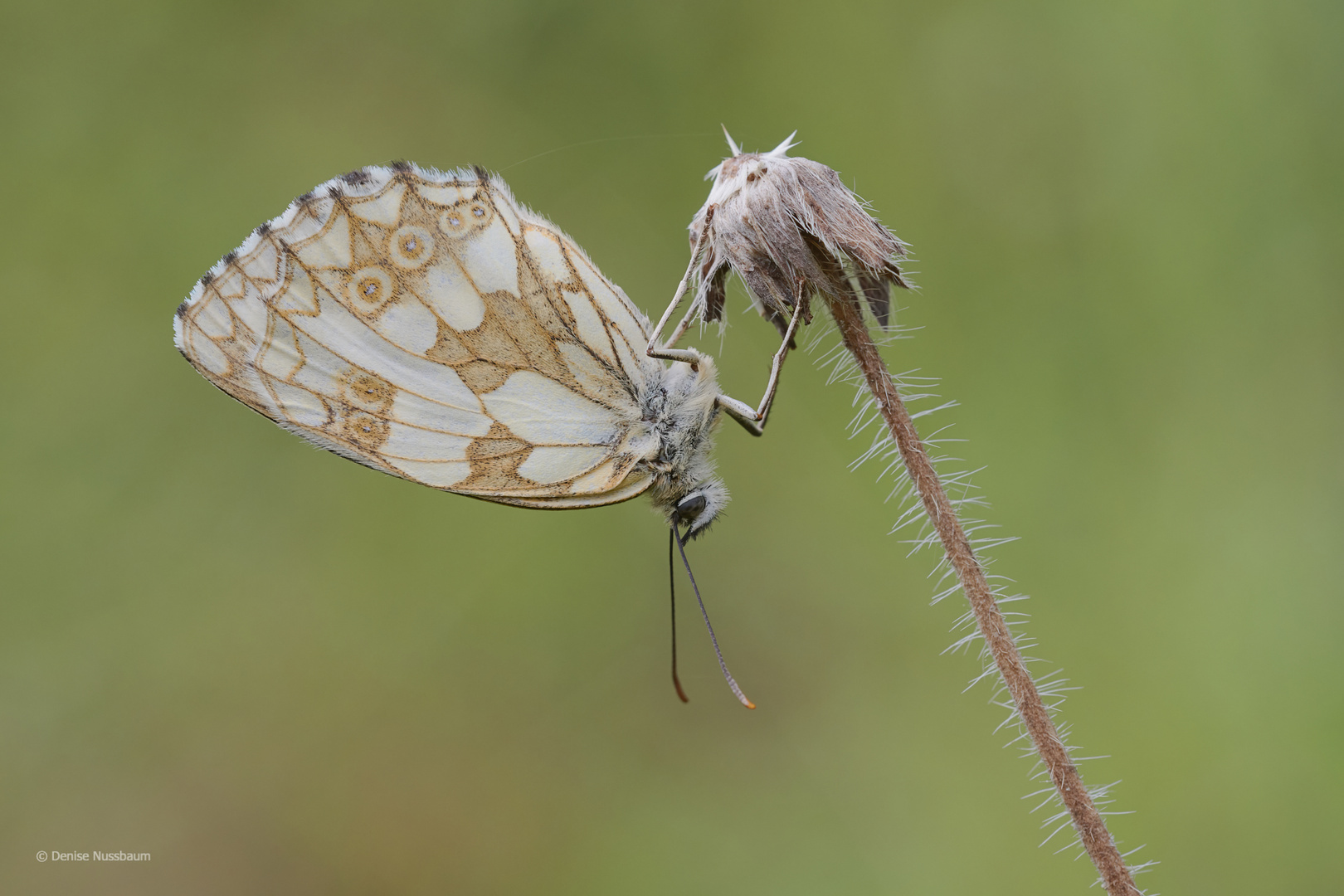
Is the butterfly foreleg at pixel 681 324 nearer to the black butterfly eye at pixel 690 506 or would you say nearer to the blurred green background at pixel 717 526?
the black butterfly eye at pixel 690 506

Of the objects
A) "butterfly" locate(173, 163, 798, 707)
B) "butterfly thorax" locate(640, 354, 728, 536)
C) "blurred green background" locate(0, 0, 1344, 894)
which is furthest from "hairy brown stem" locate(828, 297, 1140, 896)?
"blurred green background" locate(0, 0, 1344, 894)

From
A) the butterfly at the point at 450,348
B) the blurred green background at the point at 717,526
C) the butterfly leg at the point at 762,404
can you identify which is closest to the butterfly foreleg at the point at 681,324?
the butterfly at the point at 450,348

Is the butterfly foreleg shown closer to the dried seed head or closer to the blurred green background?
the dried seed head

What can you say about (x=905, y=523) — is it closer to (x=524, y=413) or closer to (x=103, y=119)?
(x=524, y=413)

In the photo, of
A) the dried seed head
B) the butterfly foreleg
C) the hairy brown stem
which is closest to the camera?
the hairy brown stem

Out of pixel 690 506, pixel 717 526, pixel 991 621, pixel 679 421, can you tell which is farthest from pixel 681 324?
pixel 717 526

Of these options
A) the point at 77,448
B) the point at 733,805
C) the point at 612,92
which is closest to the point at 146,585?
the point at 77,448

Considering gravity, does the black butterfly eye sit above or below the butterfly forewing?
below
